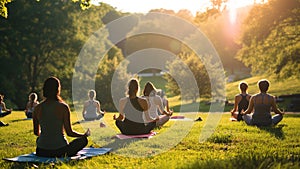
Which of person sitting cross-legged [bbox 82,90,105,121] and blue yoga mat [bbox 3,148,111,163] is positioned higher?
person sitting cross-legged [bbox 82,90,105,121]

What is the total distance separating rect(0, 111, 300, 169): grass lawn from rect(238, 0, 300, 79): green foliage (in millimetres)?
17600

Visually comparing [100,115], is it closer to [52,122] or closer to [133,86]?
[133,86]

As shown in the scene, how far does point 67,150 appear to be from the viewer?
729 cm

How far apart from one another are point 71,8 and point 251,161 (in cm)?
3754

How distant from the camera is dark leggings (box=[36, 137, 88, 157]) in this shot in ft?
23.7

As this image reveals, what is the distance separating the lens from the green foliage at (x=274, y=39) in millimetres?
27344

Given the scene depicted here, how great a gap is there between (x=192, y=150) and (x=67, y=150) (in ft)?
8.74

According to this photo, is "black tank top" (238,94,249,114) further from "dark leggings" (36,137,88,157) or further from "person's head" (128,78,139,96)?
"dark leggings" (36,137,88,157)

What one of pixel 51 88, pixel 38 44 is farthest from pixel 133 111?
pixel 38 44

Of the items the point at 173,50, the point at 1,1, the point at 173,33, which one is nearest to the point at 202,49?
the point at 173,50

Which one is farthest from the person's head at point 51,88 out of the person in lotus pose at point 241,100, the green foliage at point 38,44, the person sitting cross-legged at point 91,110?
the green foliage at point 38,44

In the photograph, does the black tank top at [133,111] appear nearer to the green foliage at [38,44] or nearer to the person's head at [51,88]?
the person's head at [51,88]

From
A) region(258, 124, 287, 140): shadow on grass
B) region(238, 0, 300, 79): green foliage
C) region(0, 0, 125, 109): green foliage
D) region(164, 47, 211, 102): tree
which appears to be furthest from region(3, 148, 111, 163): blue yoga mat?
region(164, 47, 211, 102): tree

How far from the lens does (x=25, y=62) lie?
132 ft
